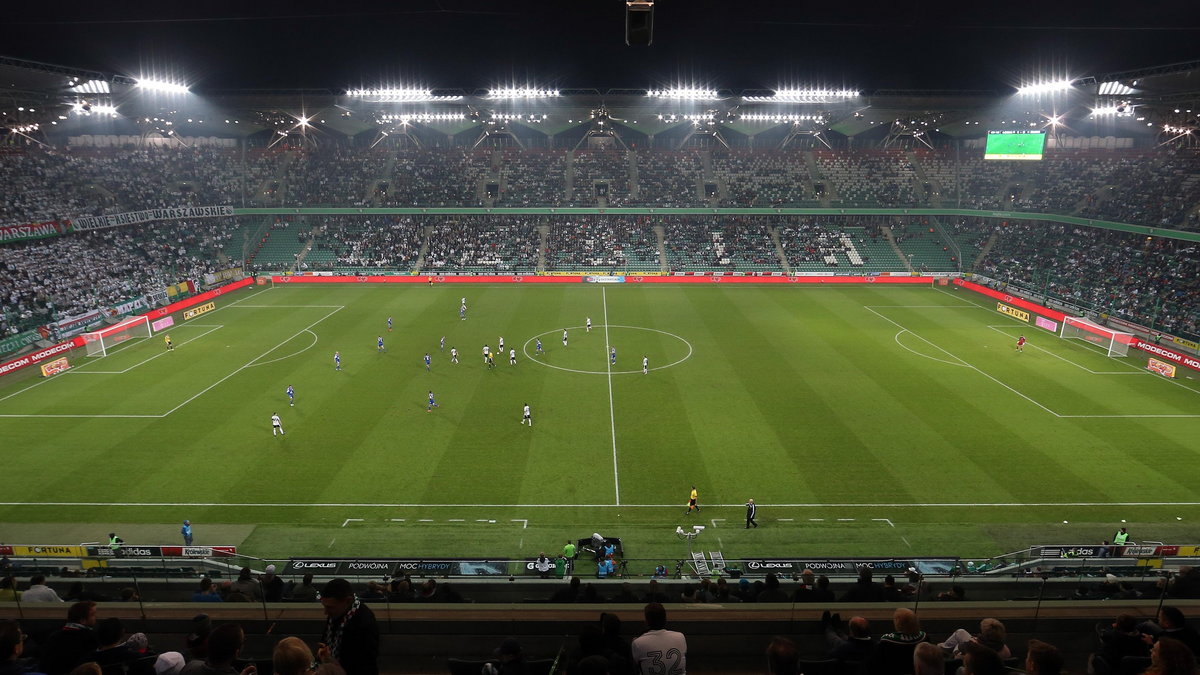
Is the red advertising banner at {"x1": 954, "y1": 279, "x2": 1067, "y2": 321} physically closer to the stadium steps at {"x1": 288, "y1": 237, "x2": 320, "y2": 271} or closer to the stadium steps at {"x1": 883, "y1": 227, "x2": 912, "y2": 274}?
the stadium steps at {"x1": 883, "y1": 227, "x2": 912, "y2": 274}

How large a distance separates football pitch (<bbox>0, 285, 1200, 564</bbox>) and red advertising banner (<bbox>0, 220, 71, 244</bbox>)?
13.9 metres

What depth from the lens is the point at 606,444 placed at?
23.2m

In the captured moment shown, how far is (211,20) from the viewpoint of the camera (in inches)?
544

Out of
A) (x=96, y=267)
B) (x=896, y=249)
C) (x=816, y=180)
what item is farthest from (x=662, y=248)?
(x=96, y=267)

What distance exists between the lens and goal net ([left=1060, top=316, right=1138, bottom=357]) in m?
33.8

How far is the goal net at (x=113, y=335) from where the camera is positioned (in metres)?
34.3

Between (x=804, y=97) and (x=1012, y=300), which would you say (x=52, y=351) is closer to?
(x=804, y=97)

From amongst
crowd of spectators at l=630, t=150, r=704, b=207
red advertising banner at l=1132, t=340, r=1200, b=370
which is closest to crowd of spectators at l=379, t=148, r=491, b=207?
crowd of spectators at l=630, t=150, r=704, b=207

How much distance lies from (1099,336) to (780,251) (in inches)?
1233

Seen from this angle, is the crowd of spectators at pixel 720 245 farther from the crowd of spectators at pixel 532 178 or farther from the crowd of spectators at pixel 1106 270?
the crowd of spectators at pixel 1106 270

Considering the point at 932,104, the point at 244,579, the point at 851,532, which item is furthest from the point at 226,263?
the point at 932,104

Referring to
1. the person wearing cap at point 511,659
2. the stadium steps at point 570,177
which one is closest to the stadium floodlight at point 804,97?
the stadium steps at point 570,177

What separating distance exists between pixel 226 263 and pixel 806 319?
54178 millimetres

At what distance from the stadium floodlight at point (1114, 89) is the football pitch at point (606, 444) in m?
23.0
